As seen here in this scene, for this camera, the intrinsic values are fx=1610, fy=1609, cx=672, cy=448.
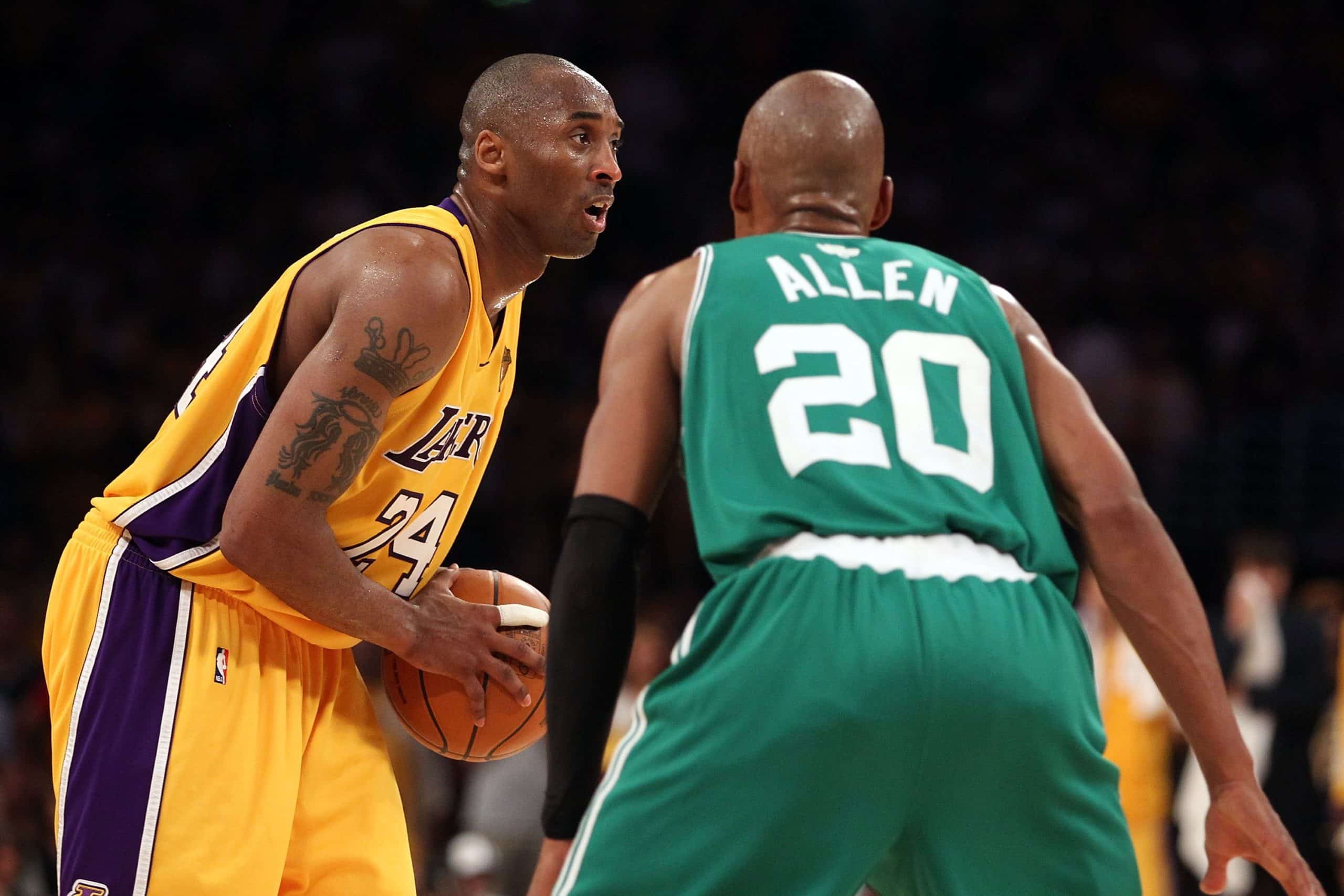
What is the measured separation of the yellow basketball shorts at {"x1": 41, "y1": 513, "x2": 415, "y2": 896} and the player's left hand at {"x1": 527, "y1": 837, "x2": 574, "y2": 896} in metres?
0.85

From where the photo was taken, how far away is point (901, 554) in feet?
8.36

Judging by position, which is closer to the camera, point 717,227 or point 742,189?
point 742,189

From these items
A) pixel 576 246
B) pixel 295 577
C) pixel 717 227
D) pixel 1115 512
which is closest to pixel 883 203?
pixel 1115 512

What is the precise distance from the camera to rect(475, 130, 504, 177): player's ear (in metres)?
3.83

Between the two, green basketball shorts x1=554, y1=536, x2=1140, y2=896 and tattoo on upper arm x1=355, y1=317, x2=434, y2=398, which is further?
tattoo on upper arm x1=355, y1=317, x2=434, y2=398

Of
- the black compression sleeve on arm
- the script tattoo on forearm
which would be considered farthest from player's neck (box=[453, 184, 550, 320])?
the black compression sleeve on arm

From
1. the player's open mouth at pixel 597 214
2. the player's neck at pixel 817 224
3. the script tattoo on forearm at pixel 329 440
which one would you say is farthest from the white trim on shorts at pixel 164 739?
the player's neck at pixel 817 224

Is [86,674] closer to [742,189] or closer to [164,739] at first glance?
[164,739]

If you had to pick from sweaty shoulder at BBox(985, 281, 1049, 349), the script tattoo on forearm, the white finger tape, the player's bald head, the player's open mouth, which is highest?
the player's bald head

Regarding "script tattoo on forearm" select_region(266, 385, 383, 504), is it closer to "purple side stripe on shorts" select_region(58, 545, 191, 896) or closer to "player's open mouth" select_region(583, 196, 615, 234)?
"purple side stripe on shorts" select_region(58, 545, 191, 896)

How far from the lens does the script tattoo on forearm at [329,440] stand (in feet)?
10.6

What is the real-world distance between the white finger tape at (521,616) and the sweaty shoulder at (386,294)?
61 centimetres

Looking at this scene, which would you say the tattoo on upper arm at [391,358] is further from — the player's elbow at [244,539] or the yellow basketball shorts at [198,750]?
the yellow basketball shorts at [198,750]

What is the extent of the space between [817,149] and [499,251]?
1.11 m
